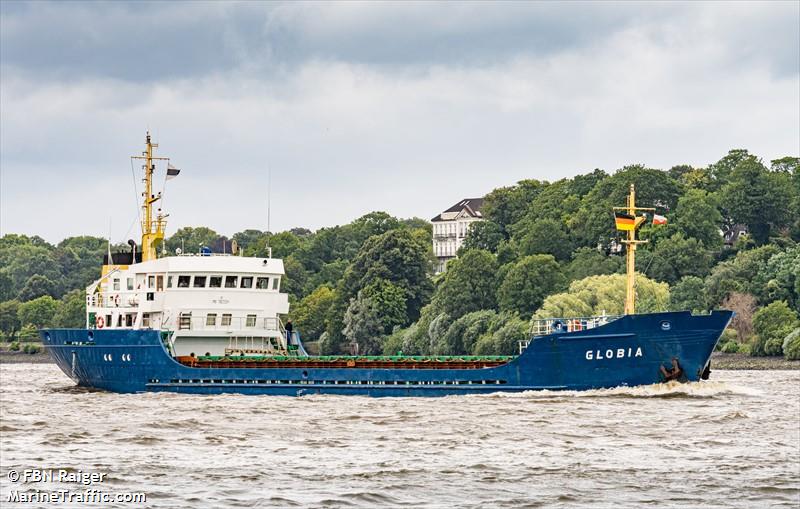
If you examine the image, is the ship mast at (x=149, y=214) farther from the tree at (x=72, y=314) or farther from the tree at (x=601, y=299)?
the tree at (x=72, y=314)

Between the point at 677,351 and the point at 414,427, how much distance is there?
13.0 metres

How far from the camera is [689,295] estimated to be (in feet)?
361

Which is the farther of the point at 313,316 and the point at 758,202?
the point at 313,316

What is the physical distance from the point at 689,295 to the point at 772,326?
9.94m

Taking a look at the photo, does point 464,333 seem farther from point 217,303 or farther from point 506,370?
point 506,370

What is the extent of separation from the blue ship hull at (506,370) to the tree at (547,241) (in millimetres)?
74425

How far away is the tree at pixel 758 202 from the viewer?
429 feet

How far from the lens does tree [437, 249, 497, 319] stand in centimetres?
11700

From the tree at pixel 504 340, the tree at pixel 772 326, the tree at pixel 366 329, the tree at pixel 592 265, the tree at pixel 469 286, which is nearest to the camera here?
the tree at pixel 772 326

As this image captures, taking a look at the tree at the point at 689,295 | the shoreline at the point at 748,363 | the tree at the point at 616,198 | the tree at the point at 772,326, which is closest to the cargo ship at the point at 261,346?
the shoreline at the point at 748,363

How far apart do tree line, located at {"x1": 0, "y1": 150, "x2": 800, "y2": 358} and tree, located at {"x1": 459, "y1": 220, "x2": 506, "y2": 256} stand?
0.54 feet

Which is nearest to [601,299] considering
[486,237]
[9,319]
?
[486,237]

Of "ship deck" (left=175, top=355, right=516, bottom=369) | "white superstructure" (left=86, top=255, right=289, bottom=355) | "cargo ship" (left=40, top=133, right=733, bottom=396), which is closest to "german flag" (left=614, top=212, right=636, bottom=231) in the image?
"cargo ship" (left=40, top=133, right=733, bottom=396)

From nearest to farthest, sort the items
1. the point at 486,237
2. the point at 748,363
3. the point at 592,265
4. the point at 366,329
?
the point at 748,363, the point at 592,265, the point at 366,329, the point at 486,237
